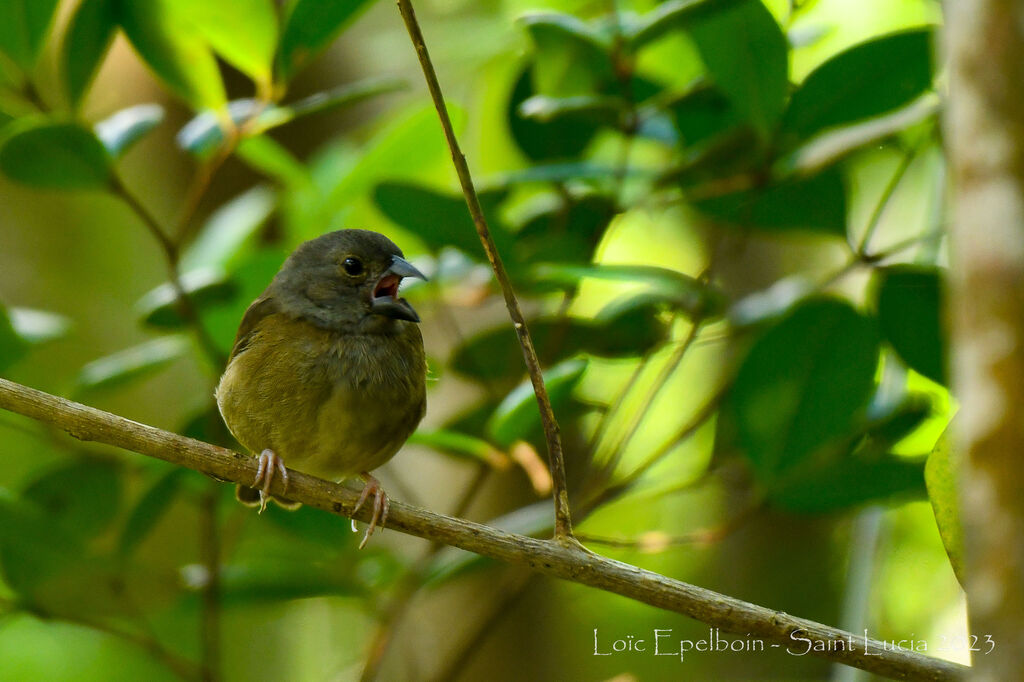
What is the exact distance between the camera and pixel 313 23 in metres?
3.02

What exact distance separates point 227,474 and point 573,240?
4.37 feet

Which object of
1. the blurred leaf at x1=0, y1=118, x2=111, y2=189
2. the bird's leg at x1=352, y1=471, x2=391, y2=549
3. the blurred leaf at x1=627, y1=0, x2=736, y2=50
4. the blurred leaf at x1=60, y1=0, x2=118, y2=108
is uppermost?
the blurred leaf at x1=60, y1=0, x2=118, y2=108

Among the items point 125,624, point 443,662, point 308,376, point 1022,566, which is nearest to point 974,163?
point 1022,566

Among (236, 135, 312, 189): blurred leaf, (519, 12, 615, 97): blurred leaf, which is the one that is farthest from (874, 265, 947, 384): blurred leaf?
(236, 135, 312, 189): blurred leaf

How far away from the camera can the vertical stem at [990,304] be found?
3.69 ft

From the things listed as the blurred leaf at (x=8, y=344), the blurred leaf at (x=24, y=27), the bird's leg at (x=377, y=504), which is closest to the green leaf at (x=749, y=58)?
the bird's leg at (x=377, y=504)

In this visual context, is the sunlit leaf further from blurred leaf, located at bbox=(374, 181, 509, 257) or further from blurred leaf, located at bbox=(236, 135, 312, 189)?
blurred leaf, located at bbox=(374, 181, 509, 257)

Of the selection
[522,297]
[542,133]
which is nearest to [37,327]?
[522,297]

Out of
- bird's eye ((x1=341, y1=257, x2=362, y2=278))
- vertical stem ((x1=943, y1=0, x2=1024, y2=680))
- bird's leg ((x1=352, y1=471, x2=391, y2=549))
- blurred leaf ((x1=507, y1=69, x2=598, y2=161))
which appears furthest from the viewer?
blurred leaf ((x1=507, y1=69, x2=598, y2=161))

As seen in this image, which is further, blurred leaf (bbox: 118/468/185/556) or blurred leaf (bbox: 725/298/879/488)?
blurred leaf (bbox: 118/468/185/556)

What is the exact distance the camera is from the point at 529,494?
446cm

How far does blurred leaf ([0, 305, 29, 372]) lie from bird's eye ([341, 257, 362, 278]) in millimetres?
1016

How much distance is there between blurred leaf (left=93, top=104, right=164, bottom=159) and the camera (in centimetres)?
313

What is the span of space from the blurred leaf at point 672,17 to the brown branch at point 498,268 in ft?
2.65
